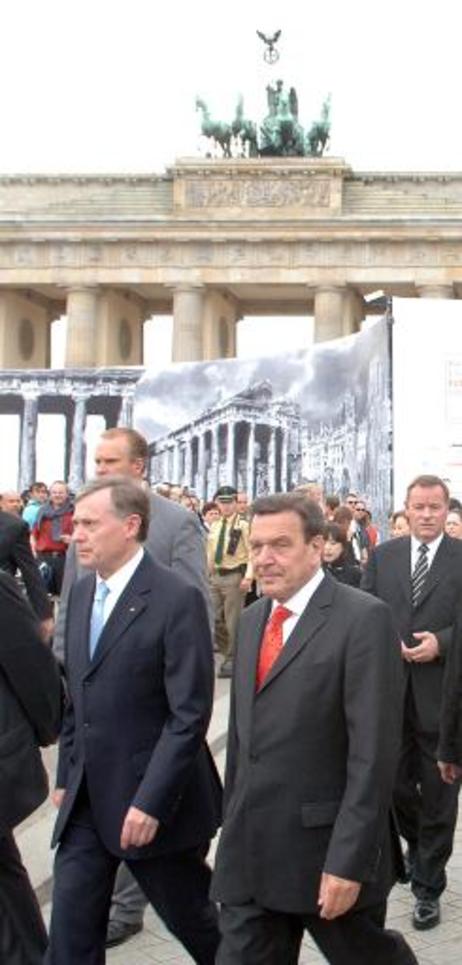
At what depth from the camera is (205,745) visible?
4355 mm

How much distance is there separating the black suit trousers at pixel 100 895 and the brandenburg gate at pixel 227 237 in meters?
43.0

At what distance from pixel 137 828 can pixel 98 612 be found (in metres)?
0.73

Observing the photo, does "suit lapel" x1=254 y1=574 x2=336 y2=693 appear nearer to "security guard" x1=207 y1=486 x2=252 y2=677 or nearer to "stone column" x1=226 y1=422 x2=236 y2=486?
"security guard" x1=207 y1=486 x2=252 y2=677

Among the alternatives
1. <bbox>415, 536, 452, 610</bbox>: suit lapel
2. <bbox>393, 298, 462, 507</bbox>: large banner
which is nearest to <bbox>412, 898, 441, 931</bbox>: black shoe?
<bbox>415, 536, 452, 610</bbox>: suit lapel

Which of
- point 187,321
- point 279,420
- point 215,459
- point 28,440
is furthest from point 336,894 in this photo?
point 187,321

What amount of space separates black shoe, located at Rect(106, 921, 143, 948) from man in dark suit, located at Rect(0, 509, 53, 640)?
6.24 ft

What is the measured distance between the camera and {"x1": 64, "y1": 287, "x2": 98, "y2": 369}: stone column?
4791cm

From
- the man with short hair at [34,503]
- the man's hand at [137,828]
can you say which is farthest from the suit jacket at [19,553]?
the man with short hair at [34,503]

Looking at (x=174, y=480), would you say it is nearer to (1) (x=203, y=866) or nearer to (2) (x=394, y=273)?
(1) (x=203, y=866)

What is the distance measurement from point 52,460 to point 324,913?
19.1m

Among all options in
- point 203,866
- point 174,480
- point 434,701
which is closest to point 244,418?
point 174,480

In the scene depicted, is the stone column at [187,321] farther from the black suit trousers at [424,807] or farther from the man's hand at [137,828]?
the man's hand at [137,828]

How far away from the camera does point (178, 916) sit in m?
4.13

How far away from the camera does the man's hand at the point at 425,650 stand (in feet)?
19.2
